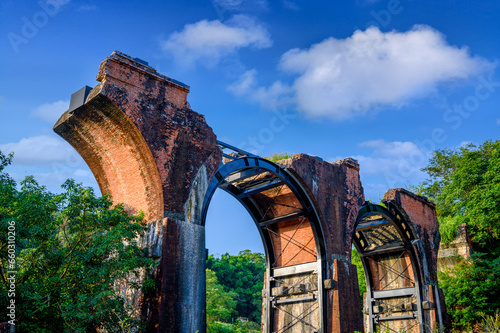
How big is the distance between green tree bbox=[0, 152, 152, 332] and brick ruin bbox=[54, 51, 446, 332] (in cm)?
108

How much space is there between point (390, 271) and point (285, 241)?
6.66 metres

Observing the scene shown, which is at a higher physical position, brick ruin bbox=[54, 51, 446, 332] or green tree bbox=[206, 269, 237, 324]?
brick ruin bbox=[54, 51, 446, 332]

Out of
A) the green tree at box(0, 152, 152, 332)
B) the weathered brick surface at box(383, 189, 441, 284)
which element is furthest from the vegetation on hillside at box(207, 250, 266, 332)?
the green tree at box(0, 152, 152, 332)

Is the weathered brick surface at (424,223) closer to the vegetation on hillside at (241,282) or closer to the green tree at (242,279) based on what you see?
the vegetation on hillside at (241,282)

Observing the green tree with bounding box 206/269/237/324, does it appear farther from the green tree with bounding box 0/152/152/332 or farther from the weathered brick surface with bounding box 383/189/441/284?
the green tree with bounding box 0/152/152/332

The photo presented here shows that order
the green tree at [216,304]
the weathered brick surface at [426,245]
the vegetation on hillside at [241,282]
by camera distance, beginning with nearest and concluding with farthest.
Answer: the weathered brick surface at [426,245]
the green tree at [216,304]
the vegetation on hillside at [241,282]

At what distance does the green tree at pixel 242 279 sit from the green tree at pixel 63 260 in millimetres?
30605

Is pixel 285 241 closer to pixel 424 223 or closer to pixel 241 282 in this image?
pixel 424 223

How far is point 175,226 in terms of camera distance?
39.1 feet

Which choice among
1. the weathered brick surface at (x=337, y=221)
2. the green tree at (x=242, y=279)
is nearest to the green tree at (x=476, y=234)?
the weathered brick surface at (x=337, y=221)

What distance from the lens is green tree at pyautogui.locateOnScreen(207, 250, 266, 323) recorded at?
4181cm

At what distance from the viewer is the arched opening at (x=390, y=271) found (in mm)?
21438

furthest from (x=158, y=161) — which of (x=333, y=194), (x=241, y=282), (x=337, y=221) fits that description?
(x=241, y=282)

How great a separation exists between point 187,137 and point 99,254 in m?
4.14
